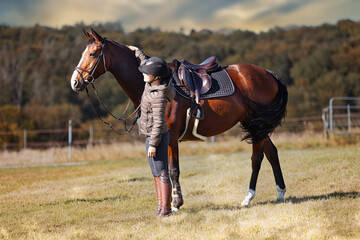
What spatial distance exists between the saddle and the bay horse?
13 centimetres

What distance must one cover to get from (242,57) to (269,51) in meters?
6.59

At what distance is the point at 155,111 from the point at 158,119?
0.11 m

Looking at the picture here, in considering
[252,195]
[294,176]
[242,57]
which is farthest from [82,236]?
[242,57]

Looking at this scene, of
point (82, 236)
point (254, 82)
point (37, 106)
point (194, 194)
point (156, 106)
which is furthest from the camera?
point (37, 106)

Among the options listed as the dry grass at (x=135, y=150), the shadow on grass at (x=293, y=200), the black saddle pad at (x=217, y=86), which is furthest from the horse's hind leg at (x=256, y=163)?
the dry grass at (x=135, y=150)

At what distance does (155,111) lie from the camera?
5062 millimetres

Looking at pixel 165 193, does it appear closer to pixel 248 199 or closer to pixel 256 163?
pixel 248 199

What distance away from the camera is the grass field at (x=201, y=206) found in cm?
465

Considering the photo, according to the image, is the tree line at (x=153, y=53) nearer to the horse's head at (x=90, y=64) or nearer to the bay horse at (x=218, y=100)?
the bay horse at (x=218, y=100)

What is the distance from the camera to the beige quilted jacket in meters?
5.05

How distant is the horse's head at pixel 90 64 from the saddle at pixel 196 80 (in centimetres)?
114

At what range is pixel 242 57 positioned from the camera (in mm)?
47281

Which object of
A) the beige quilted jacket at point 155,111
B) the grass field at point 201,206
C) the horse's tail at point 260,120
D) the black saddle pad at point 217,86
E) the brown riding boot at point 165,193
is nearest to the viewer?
the grass field at point 201,206

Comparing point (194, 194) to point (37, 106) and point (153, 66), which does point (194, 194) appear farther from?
point (37, 106)
